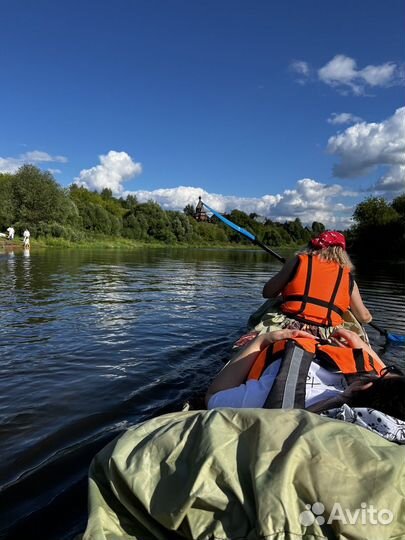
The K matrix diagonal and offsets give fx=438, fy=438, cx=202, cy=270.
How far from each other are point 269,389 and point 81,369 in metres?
3.62

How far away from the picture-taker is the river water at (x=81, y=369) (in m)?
3.08

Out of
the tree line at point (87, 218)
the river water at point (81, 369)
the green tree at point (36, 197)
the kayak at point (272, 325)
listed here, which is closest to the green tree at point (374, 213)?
the tree line at point (87, 218)

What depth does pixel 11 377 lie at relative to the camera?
5156 millimetres

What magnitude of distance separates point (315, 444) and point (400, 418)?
0.78 m

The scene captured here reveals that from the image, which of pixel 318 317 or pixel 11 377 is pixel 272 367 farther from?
pixel 11 377

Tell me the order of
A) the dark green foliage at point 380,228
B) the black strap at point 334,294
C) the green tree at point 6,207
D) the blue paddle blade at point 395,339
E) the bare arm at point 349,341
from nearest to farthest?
the bare arm at point 349,341
the black strap at point 334,294
the blue paddle blade at point 395,339
the green tree at point 6,207
the dark green foliage at point 380,228

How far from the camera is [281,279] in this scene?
4.74m

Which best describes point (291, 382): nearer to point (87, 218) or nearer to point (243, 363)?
point (243, 363)

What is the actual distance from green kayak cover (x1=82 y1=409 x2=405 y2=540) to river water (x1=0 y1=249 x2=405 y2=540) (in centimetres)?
105

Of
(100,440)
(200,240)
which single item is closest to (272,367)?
(100,440)

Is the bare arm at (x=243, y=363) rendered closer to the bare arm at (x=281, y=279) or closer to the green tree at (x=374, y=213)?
the bare arm at (x=281, y=279)

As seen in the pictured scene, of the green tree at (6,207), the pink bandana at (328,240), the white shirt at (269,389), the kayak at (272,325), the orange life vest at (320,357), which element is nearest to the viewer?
the white shirt at (269,389)

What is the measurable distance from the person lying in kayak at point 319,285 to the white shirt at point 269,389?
5.69 feet

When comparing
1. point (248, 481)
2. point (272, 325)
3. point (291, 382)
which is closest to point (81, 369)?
point (272, 325)
